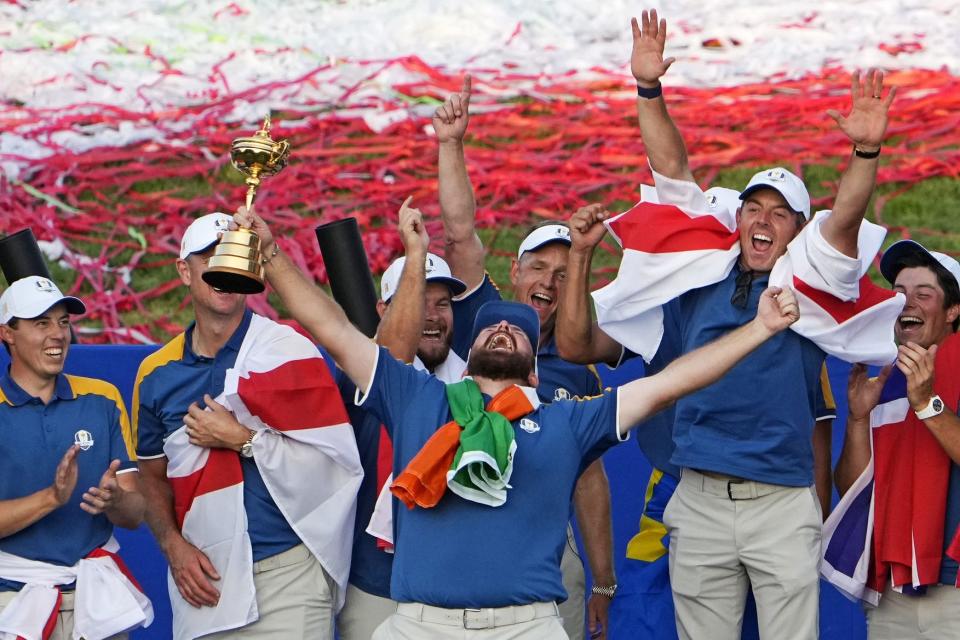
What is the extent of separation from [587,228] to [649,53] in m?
0.65

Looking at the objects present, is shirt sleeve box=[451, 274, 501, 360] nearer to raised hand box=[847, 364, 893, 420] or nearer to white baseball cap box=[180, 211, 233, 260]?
white baseball cap box=[180, 211, 233, 260]

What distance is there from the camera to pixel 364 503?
567 centimetres

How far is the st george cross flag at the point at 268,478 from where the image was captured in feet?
17.8

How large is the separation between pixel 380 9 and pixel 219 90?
149cm

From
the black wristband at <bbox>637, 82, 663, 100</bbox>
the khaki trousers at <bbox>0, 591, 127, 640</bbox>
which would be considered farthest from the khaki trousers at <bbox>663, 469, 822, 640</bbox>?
the khaki trousers at <bbox>0, 591, 127, 640</bbox>

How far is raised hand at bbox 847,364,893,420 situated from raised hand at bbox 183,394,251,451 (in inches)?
81.4

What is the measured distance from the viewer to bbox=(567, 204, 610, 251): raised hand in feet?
18.5

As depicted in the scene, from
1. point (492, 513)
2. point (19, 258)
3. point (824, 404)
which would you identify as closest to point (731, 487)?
point (824, 404)

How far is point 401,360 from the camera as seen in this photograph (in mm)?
5410

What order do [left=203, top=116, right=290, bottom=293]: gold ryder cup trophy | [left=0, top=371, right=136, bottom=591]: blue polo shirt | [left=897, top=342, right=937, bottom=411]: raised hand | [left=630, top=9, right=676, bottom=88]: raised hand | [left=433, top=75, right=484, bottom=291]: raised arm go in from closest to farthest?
[left=203, top=116, right=290, bottom=293]: gold ryder cup trophy < [left=897, top=342, right=937, bottom=411]: raised hand < [left=630, top=9, right=676, bottom=88]: raised hand < [left=0, top=371, right=136, bottom=591]: blue polo shirt < [left=433, top=75, right=484, bottom=291]: raised arm

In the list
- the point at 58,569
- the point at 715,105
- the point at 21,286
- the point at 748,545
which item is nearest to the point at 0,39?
the point at 715,105

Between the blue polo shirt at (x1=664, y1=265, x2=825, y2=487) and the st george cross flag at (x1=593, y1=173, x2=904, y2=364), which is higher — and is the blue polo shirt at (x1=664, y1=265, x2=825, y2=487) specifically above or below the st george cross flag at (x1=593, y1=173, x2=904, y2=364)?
below

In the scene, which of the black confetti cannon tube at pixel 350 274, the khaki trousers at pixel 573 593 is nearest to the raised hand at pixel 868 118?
the khaki trousers at pixel 573 593

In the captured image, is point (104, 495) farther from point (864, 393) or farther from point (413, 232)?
point (864, 393)
